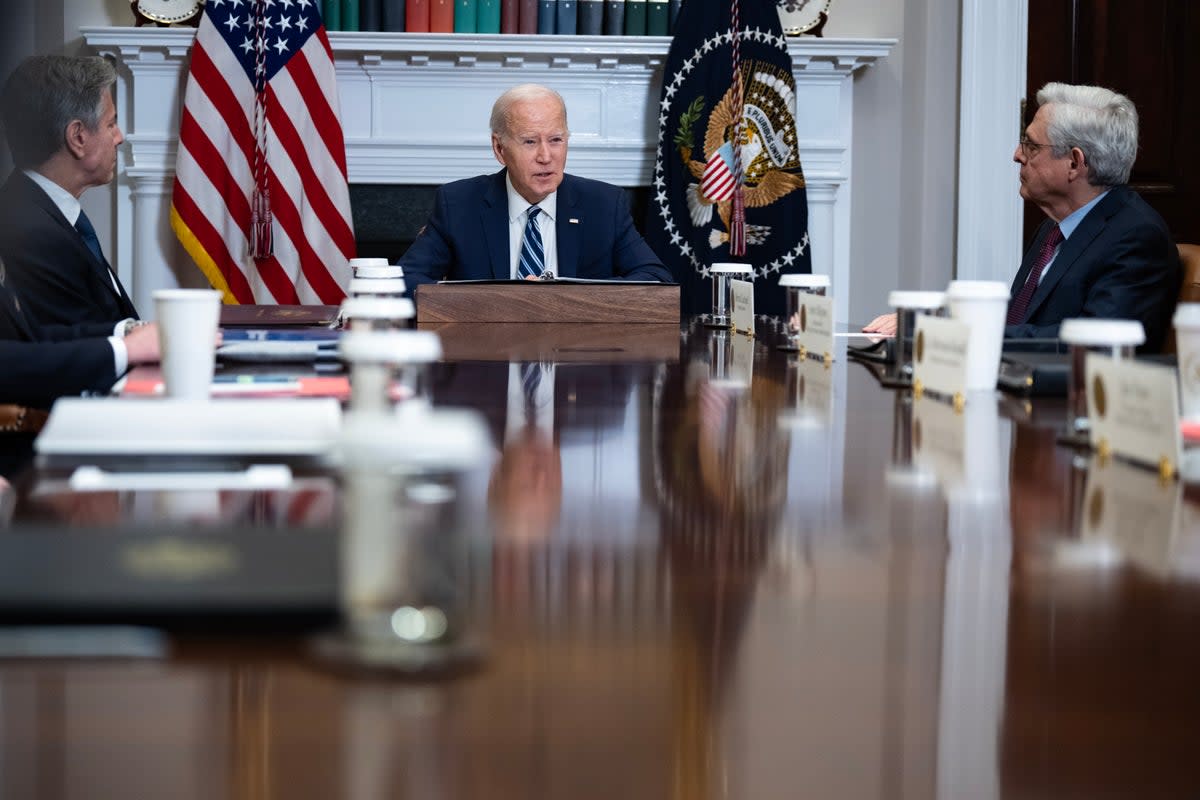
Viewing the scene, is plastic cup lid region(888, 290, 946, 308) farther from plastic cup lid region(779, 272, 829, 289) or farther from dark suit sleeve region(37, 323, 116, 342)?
dark suit sleeve region(37, 323, 116, 342)

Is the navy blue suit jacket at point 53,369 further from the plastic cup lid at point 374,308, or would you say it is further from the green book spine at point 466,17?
the green book spine at point 466,17

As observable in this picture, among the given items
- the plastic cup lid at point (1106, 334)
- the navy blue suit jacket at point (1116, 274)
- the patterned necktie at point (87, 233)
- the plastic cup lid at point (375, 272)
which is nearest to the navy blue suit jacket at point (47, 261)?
the patterned necktie at point (87, 233)

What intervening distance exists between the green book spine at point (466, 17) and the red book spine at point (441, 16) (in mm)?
19

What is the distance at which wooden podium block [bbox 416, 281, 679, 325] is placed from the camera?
124 inches

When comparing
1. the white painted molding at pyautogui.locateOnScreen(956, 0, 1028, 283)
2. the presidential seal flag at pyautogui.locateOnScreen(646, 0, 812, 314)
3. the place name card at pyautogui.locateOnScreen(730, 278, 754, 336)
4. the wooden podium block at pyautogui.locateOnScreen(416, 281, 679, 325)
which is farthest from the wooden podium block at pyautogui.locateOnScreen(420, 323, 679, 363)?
the white painted molding at pyautogui.locateOnScreen(956, 0, 1028, 283)

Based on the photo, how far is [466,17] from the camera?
550 cm

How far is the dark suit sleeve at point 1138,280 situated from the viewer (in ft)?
10.1

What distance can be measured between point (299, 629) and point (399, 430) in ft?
0.37

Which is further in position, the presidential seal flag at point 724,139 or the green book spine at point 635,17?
the green book spine at point 635,17

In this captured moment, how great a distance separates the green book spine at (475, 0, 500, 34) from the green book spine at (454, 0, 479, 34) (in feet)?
0.05

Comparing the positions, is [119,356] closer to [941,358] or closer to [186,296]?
[186,296]

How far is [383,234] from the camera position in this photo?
5.65 m

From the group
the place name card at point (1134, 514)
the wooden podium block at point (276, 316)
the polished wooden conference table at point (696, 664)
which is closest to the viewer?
the polished wooden conference table at point (696, 664)

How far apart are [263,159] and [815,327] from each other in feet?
10.8
